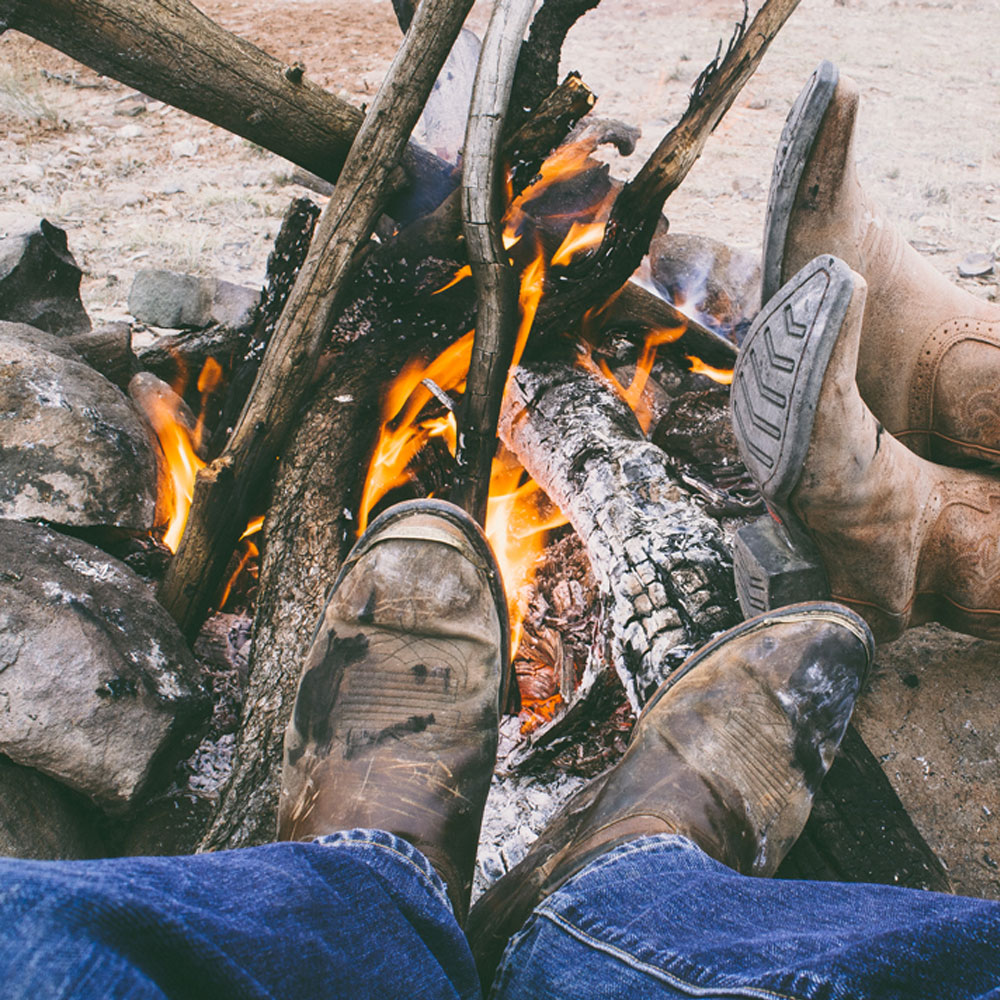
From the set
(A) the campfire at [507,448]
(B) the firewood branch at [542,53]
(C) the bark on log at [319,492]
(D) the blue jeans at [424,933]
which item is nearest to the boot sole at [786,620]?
(A) the campfire at [507,448]

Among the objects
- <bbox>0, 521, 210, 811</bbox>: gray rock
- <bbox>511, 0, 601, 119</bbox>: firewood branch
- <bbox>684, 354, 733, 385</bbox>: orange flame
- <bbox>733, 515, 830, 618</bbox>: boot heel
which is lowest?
<bbox>0, 521, 210, 811</bbox>: gray rock

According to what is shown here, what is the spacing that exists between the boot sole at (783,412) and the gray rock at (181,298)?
7.24ft

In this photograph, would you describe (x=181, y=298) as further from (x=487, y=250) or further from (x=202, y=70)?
(x=487, y=250)

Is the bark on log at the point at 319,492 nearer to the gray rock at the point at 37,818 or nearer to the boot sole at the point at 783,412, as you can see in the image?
the gray rock at the point at 37,818

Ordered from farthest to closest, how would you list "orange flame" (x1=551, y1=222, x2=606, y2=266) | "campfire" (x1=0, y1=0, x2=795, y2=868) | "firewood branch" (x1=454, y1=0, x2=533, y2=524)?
"orange flame" (x1=551, y1=222, x2=606, y2=266) → "firewood branch" (x1=454, y1=0, x2=533, y2=524) → "campfire" (x1=0, y1=0, x2=795, y2=868)

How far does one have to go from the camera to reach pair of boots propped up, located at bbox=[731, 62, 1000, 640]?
149 cm

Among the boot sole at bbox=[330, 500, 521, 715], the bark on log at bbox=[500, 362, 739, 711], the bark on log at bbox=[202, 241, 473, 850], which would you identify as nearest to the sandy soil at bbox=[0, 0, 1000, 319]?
the bark on log at bbox=[202, 241, 473, 850]

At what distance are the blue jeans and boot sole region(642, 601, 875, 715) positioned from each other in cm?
48

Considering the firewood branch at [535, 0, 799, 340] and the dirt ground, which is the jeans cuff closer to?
the dirt ground

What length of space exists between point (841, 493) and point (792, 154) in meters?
0.75

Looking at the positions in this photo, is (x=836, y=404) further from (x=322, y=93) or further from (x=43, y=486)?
(x=43, y=486)

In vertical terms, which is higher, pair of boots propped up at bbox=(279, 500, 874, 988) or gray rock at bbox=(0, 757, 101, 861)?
pair of boots propped up at bbox=(279, 500, 874, 988)

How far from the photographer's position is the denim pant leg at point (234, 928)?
2.10 feet

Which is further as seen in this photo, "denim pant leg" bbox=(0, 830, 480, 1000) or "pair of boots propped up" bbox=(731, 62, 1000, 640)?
"pair of boots propped up" bbox=(731, 62, 1000, 640)
